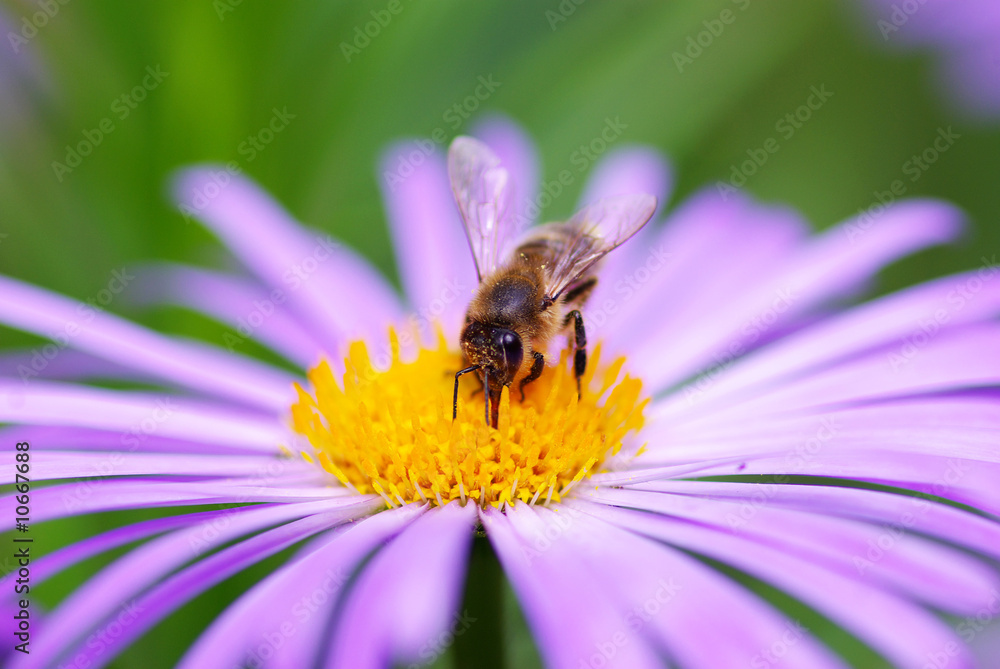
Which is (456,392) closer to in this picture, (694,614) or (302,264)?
(694,614)

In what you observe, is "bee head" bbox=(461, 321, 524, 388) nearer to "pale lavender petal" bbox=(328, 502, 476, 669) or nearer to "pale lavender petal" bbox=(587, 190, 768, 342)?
"pale lavender petal" bbox=(328, 502, 476, 669)

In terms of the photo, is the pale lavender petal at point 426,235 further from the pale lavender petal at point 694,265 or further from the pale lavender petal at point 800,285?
the pale lavender petal at point 800,285

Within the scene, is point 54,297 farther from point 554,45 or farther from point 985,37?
point 985,37

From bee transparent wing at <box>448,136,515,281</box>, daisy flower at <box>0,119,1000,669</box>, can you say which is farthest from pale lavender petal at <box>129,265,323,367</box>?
bee transparent wing at <box>448,136,515,281</box>

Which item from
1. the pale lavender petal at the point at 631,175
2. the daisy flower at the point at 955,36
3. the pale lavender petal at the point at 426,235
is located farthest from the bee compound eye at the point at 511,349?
the daisy flower at the point at 955,36

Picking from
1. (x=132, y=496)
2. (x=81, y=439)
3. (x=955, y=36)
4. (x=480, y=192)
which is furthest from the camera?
(x=955, y=36)

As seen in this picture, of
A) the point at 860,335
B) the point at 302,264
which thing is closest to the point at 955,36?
the point at 860,335
